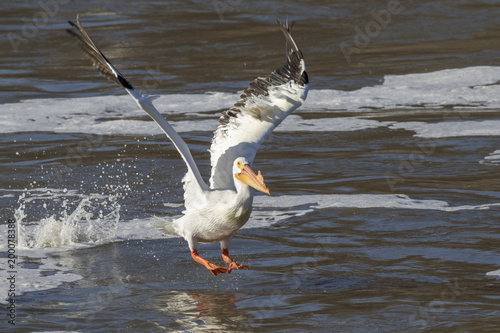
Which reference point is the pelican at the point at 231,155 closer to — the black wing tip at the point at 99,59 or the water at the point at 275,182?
the black wing tip at the point at 99,59

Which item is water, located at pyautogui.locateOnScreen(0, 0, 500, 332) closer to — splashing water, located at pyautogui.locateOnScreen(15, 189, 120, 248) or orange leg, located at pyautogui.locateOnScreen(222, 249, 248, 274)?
splashing water, located at pyautogui.locateOnScreen(15, 189, 120, 248)

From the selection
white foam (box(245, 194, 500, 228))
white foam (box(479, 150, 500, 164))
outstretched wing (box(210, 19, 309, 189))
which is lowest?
white foam (box(245, 194, 500, 228))

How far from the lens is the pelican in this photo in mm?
7092

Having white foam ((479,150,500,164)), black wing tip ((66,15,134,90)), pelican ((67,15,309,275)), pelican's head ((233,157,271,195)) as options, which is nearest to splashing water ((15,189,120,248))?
pelican ((67,15,309,275))

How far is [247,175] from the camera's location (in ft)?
23.3

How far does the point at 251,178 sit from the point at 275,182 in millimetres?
3166

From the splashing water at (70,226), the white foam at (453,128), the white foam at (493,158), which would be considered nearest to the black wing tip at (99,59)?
the splashing water at (70,226)

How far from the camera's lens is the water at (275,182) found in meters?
6.78

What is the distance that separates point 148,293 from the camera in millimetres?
7043

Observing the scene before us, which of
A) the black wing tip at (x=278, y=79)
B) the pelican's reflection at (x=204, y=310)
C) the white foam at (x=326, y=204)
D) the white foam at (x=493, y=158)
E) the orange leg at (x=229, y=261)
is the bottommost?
the pelican's reflection at (x=204, y=310)

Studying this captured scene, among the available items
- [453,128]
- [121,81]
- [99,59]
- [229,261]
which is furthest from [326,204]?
[453,128]

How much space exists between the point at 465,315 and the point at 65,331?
289cm

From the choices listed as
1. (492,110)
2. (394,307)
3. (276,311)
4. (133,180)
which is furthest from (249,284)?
(492,110)

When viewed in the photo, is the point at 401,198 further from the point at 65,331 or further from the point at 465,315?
the point at 65,331
